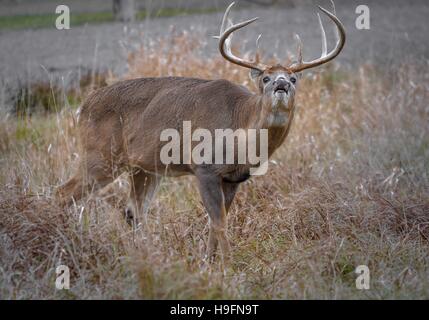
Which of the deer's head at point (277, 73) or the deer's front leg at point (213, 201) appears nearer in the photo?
the deer's head at point (277, 73)

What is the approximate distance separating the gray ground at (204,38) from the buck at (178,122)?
324cm

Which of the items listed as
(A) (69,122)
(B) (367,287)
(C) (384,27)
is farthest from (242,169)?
(C) (384,27)

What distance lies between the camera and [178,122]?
7312mm

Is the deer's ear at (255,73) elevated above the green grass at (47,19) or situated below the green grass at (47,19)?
below

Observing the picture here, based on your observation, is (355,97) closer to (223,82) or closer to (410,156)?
(410,156)

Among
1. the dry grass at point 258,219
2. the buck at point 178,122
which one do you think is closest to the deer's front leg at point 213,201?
the buck at point 178,122

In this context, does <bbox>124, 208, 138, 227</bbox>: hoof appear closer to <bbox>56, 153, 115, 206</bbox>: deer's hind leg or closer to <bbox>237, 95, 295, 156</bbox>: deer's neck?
<bbox>56, 153, 115, 206</bbox>: deer's hind leg

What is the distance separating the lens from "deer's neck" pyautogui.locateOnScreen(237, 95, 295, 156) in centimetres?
666

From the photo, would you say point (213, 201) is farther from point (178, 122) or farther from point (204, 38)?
point (204, 38)

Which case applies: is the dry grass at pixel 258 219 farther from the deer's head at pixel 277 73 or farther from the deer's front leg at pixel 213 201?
the deer's head at pixel 277 73

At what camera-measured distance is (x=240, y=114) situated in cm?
705

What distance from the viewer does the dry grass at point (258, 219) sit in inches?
225

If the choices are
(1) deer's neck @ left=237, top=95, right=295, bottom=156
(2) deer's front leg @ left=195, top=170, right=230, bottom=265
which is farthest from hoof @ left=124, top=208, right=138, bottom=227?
(1) deer's neck @ left=237, top=95, right=295, bottom=156

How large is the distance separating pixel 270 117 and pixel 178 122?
0.96 meters
